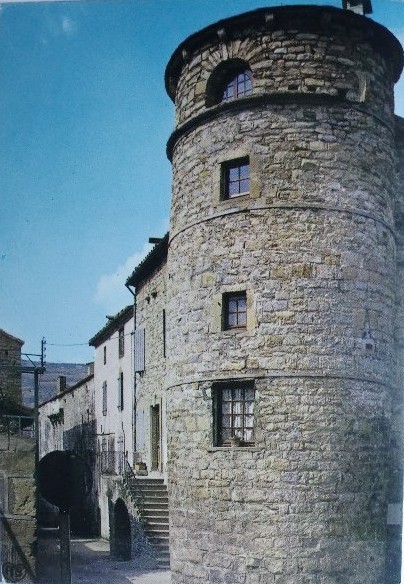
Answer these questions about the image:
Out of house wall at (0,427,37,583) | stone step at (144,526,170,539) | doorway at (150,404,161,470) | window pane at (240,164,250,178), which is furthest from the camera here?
doorway at (150,404,161,470)

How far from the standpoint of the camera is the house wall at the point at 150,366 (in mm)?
13966

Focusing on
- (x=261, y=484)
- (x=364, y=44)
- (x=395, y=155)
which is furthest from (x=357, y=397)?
(x=364, y=44)

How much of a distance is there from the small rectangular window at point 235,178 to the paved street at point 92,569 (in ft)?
19.5

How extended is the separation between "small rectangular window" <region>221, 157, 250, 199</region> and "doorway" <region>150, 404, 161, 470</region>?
6.93 meters

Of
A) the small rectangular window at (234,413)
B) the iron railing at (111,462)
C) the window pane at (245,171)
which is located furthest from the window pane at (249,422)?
the iron railing at (111,462)

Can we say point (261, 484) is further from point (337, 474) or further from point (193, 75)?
point (193, 75)

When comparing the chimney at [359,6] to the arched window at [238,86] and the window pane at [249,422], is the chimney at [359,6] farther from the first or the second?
the window pane at [249,422]

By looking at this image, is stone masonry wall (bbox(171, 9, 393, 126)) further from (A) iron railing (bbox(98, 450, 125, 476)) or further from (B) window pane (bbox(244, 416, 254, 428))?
(A) iron railing (bbox(98, 450, 125, 476))

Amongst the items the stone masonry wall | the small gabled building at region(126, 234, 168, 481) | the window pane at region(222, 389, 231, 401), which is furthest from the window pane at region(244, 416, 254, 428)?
the small gabled building at region(126, 234, 168, 481)

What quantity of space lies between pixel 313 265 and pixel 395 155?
246cm

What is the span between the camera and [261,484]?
8016 mm

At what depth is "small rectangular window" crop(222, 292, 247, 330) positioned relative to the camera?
27.9 feet

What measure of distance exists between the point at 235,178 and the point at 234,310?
1.74 m

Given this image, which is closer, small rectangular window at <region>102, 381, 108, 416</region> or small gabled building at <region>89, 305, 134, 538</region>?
small gabled building at <region>89, 305, 134, 538</region>
